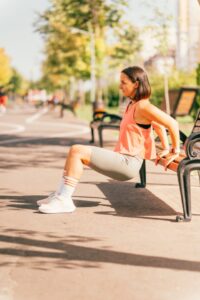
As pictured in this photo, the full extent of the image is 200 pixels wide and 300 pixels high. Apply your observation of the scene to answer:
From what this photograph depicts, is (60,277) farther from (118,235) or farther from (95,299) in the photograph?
(118,235)

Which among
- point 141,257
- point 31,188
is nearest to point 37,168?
point 31,188

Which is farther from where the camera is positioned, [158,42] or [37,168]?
[158,42]

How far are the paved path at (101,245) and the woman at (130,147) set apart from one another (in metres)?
0.42

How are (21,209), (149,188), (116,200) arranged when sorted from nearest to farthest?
(21,209)
(116,200)
(149,188)

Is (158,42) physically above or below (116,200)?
above

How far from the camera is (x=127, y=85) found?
6293 mm

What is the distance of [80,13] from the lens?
28.0 metres

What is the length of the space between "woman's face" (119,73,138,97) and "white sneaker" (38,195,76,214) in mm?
1192

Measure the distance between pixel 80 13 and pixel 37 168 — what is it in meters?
18.1

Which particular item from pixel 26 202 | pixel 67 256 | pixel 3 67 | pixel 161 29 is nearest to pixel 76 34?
pixel 161 29

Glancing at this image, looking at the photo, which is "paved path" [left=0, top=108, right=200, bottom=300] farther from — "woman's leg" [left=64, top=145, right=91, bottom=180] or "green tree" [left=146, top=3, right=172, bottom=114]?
"green tree" [left=146, top=3, right=172, bottom=114]

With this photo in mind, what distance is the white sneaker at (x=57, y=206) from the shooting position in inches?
257

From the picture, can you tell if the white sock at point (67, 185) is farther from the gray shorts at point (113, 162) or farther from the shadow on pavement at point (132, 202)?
the shadow on pavement at point (132, 202)

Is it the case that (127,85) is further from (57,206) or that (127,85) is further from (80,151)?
(57,206)
